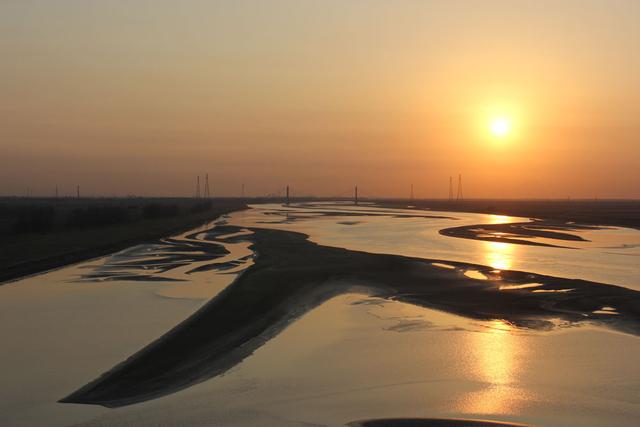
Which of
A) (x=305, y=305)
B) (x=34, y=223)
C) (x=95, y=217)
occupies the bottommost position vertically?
(x=305, y=305)

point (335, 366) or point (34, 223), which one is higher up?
point (34, 223)

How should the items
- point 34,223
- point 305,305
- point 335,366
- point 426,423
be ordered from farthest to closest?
1. point 34,223
2. point 305,305
3. point 335,366
4. point 426,423

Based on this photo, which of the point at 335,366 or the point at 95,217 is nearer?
the point at 335,366

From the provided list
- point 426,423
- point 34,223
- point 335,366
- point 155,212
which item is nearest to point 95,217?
point 34,223

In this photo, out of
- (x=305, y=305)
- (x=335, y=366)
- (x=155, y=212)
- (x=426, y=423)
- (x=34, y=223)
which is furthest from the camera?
(x=155, y=212)

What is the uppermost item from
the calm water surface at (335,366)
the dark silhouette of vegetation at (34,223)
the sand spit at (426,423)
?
the dark silhouette of vegetation at (34,223)

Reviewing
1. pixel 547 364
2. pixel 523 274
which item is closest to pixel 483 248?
pixel 523 274

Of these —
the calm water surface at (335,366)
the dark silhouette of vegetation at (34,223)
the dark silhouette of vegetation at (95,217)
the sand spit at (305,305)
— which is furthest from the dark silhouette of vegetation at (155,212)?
the calm water surface at (335,366)

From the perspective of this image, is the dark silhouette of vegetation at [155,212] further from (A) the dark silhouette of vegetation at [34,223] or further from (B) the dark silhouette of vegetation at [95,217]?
(A) the dark silhouette of vegetation at [34,223]

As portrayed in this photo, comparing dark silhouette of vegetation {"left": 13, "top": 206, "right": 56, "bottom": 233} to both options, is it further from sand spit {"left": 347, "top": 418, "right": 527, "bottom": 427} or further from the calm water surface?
sand spit {"left": 347, "top": 418, "right": 527, "bottom": 427}

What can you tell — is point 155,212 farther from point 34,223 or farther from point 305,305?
point 305,305
